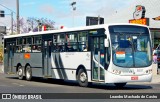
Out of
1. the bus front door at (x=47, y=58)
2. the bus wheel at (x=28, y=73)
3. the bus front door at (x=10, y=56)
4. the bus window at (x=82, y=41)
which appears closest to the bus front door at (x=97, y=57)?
A: the bus window at (x=82, y=41)

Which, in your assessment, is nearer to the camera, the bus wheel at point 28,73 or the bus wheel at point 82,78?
the bus wheel at point 82,78

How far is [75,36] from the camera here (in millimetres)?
22453

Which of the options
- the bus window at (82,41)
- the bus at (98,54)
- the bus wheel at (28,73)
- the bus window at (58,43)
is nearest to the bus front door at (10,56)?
the bus wheel at (28,73)

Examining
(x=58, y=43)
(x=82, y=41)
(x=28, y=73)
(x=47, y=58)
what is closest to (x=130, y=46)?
(x=82, y=41)

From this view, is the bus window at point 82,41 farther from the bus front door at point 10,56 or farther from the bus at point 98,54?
the bus front door at point 10,56

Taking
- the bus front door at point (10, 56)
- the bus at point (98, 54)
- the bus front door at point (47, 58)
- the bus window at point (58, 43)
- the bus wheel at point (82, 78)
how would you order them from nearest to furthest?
the bus at point (98, 54) < the bus wheel at point (82, 78) < the bus window at point (58, 43) < the bus front door at point (47, 58) < the bus front door at point (10, 56)

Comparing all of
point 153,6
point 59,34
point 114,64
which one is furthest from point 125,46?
point 153,6

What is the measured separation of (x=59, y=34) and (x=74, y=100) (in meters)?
9.31

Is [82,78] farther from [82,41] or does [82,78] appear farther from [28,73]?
[28,73]

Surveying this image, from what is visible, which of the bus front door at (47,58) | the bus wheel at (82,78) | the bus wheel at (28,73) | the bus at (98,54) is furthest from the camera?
the bus wheel at (28,73)

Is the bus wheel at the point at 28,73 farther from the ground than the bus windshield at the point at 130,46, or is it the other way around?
the bus windshield at the point at 130,46

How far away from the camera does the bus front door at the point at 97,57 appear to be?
2061cm

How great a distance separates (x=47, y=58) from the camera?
25047 millimetres

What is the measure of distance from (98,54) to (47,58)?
16.6 feet
